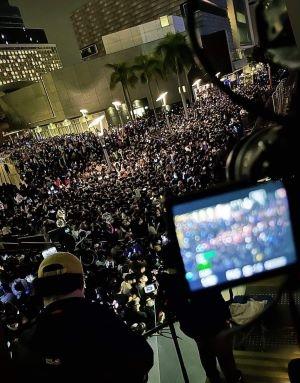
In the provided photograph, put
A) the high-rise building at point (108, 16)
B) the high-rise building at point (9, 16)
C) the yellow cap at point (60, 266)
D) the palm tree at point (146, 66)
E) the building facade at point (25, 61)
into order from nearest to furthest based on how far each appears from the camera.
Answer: the yellow cap at point (60, 266) < the palm tree at point (146, 66) < the high-rise building at point (108, 16) < the building facade at point (25, 61) < the high-rise building at point (9, 16)

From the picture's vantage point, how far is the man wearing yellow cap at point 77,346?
6.78 ft

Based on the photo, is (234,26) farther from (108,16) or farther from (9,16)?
(9,16)

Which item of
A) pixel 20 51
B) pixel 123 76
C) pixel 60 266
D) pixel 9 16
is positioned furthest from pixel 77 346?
pixel 9 16

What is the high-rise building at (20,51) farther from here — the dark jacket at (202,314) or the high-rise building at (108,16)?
the dark jacket at (202,314)

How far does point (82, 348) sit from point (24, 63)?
133 m

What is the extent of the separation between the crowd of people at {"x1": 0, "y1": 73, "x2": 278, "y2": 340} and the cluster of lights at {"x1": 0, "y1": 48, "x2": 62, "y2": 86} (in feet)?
328

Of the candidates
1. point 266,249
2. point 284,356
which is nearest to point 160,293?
point 266,249

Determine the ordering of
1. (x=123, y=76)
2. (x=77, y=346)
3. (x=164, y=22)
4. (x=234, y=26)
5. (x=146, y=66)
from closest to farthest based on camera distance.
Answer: (x=77, y=346)
(x=146, y=66)
(x=123, y=76)
(x=164, y=22)
(x=234, y=26)

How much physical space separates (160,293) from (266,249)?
1401 mm

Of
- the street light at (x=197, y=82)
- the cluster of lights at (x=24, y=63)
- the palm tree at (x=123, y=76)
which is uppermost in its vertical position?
the cluster of lights at (x=24, y=63)

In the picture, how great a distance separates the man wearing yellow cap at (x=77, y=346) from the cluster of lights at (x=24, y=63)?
120 meters

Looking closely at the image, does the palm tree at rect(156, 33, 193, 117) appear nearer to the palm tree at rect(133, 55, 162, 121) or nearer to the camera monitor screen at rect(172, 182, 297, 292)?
the palm tree at rect(133, 55, 162, 121)

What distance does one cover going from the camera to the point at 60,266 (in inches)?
91.0

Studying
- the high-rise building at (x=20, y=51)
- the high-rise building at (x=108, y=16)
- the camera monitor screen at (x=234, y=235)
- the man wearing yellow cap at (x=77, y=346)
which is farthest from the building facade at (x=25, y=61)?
the camera monitor screen at (x=234, y=235)
